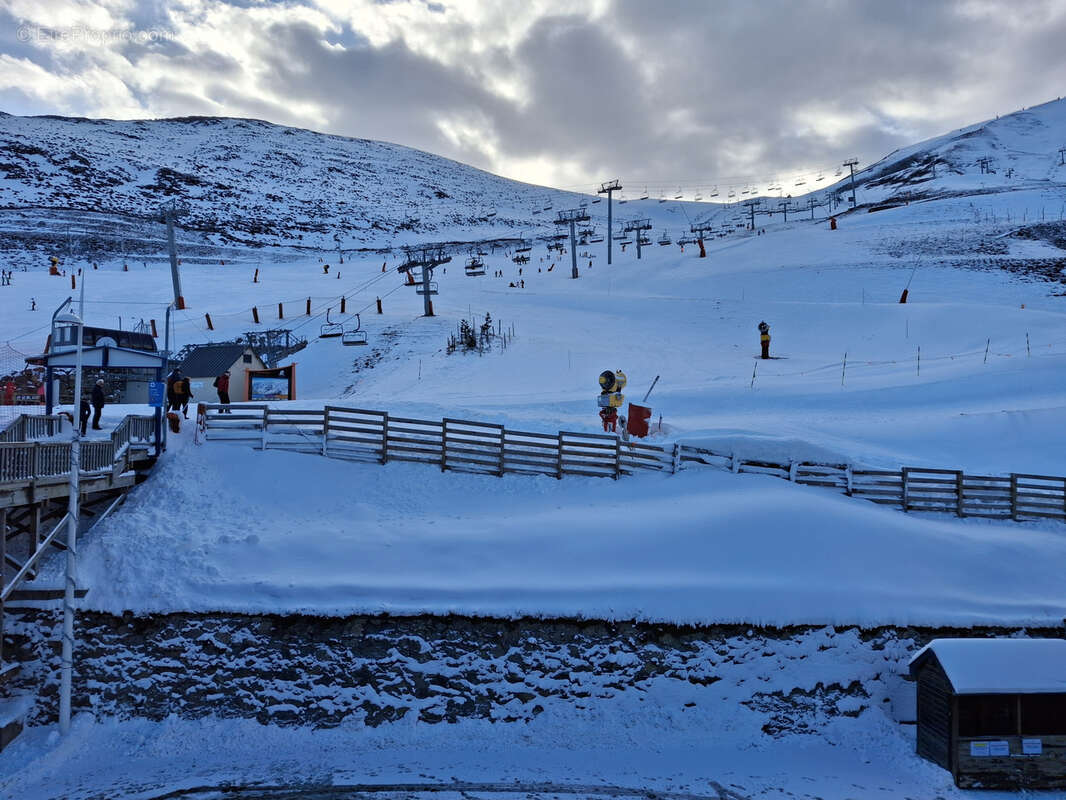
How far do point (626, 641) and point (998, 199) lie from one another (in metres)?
81.9

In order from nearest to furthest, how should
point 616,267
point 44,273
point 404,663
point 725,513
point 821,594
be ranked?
point 404,663, point 821,594, point 725,513, point 44,273, point 616,267

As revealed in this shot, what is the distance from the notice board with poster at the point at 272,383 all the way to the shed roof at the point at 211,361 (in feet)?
4.06

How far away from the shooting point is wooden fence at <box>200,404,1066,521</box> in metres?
16.9

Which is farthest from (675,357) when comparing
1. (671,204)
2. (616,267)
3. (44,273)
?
(671,204)

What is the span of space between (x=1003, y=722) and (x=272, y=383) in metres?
21.8

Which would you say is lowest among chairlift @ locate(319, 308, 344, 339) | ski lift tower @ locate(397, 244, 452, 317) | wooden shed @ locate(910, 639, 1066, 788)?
wooden shed @ locate(910, 639, 1066, 788)

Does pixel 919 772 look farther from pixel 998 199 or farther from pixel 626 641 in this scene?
pixel 998 199

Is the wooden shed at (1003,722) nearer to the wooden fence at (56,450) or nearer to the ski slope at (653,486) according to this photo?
the ski slope at (653,486)

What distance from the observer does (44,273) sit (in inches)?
2035

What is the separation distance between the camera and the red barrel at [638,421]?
19.7m

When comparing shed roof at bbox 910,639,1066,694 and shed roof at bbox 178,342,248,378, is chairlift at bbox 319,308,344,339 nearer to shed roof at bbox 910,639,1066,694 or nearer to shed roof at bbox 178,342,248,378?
shed roof at bbox 178,342,248,378

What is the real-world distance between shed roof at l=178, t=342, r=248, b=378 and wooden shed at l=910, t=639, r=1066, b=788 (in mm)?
22658

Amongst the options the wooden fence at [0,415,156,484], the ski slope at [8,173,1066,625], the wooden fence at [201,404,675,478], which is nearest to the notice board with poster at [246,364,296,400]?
the ski slope at [8,173,1066,625]

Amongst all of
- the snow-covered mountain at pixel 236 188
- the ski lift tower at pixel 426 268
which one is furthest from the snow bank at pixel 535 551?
the snow-covered mountain at pixel 236 188
